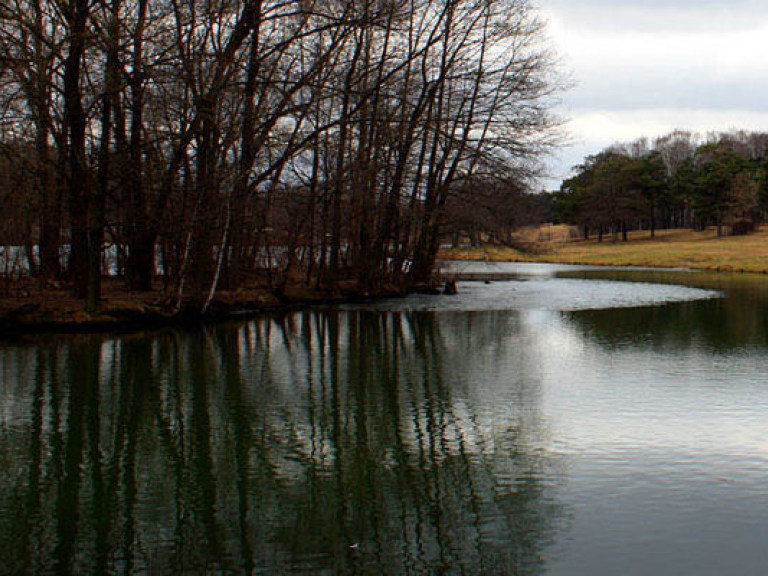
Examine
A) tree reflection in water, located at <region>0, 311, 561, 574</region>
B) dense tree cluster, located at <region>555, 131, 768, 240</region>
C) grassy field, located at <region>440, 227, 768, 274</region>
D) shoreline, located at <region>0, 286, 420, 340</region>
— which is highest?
dense tree cluster, located at <region>555, 131, 768, 240</region>

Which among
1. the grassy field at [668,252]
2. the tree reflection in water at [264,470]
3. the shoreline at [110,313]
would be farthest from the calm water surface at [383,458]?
the grassy field at [668,252]

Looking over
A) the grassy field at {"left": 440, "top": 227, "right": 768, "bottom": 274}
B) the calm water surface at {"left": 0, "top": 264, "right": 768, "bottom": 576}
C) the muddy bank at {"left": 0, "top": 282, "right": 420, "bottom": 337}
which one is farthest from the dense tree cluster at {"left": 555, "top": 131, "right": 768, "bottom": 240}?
the calm water surface at {"left": 0, "top": 264, "right": 768, "bottom": 576}

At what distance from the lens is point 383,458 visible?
827cm

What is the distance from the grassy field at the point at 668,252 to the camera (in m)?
49.0

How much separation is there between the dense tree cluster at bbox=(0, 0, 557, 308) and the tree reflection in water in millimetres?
5744

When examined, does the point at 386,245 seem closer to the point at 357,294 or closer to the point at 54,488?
the point at 357,294

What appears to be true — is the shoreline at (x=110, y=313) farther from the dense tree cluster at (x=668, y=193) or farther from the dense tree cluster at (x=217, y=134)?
the dense tree cluster at (x=668, y=193)

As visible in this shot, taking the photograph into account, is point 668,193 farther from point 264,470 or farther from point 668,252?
point 264,470

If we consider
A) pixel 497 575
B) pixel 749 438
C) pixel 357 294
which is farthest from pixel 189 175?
pixel 497 575

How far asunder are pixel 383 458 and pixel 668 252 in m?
55.5

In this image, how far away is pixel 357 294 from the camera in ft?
91.1

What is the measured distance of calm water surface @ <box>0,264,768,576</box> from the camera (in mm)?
5848

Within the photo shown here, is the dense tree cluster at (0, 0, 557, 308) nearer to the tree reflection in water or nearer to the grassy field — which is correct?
the tree reflection in water

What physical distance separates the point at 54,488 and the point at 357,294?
2062cm
